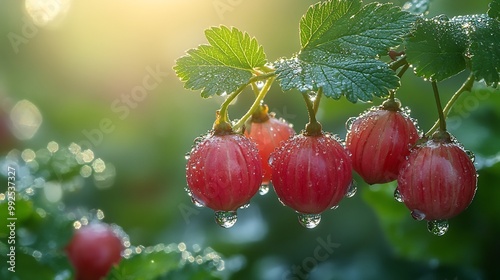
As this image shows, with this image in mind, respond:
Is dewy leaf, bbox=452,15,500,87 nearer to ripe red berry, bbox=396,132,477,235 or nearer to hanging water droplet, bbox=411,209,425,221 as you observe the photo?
ripe red berry, bbox=396,132,477,235

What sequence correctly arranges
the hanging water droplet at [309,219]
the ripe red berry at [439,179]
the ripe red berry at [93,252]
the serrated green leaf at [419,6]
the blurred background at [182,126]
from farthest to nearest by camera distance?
the blurred background at [182,126] → the ripe red berry at [93,252] → the serrated green leaf at [419,6] → the hanging water droplet at [309,219] → the ripe red berry at [439,179]

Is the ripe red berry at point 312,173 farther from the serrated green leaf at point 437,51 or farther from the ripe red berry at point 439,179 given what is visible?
the serrated green leaf at point 437,51
